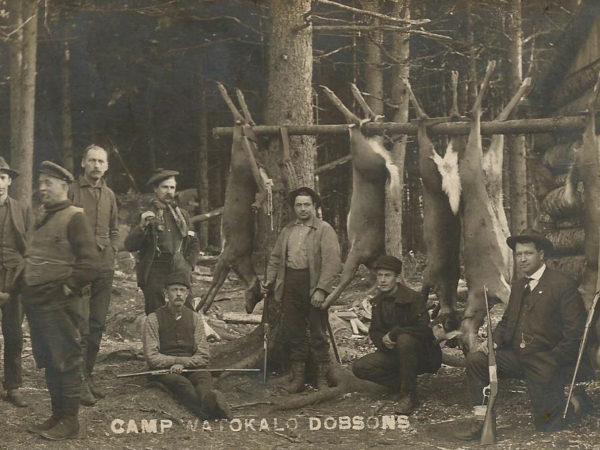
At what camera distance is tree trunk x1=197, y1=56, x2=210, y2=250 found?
1182cm

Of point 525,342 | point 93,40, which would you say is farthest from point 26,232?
point 93,40

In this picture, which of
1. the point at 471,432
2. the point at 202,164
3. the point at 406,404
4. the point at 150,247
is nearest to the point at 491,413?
the point at 471,432


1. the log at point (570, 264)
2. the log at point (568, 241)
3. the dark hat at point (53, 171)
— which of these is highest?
the dark hat at point (53, 171)

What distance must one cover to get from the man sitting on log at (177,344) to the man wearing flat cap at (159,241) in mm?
720

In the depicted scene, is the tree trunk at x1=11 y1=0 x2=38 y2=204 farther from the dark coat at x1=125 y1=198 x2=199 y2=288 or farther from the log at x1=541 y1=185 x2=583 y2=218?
the log at x1=541 y1=185 x2=583 y2=218

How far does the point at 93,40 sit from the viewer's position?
11.8m

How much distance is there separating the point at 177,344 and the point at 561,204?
9.91 feet

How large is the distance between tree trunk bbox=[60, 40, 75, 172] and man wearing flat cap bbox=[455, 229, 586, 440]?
7.50 meters

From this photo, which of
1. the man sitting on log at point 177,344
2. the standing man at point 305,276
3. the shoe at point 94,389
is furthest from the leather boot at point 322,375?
the shoe at point 94,389

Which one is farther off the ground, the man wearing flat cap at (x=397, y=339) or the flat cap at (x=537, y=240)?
the flat cap at (x=537, y=240)

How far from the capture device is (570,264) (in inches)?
238

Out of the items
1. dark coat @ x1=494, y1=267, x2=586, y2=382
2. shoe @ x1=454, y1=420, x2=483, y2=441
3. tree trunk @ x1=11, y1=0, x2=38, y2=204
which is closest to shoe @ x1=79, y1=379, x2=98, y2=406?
shoe @ x1=454, y1=420, x2=483, y2=441

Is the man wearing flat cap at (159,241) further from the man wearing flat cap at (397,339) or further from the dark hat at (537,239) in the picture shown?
the dark hat at (537,239)

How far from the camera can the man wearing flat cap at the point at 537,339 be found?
518 cm
